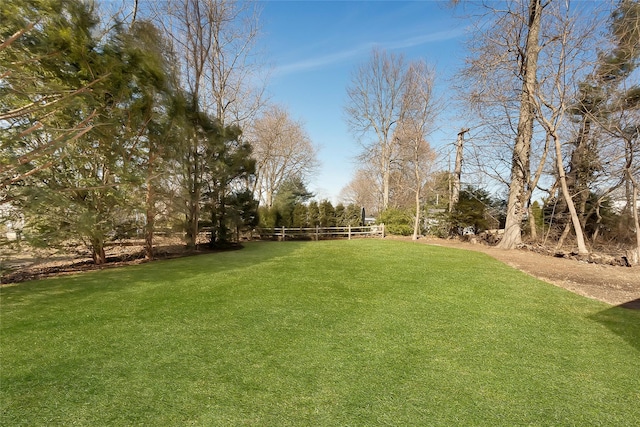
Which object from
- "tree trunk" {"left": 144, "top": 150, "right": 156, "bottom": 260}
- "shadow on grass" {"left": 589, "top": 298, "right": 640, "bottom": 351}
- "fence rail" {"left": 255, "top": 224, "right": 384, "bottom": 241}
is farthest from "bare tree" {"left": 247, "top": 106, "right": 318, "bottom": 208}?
"shadow on grass" {"left": 589, "top": 298, "right": 640, "bottom": 351}

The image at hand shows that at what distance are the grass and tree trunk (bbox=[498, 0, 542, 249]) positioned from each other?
5.85m

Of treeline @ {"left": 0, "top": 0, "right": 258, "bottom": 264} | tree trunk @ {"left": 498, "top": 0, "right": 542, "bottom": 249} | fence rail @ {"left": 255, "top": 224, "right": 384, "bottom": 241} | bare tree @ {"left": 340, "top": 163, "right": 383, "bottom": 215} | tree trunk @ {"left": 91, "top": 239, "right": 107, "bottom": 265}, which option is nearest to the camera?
treeline @ {"left": 0, "top": 0, "right": 258, "bottom": 264}

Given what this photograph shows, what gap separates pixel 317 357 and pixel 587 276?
259 inches

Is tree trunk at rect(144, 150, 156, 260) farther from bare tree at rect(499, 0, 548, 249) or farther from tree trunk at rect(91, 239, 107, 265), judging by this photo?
bare tree at rect(499, 0, 548, 249)

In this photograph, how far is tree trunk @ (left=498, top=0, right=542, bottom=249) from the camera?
29.9 ft

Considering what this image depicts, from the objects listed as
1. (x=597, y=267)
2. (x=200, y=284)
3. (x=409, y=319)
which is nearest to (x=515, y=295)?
(x=409, y=319)

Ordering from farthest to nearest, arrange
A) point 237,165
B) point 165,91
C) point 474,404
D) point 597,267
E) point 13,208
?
point 237,165 < point 165,91 < point 597,267 < point 13,208 < point 474,404

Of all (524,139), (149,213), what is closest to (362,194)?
(524,139)

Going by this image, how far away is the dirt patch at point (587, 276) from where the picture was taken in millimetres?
4777

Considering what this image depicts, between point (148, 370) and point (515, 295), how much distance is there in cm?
519

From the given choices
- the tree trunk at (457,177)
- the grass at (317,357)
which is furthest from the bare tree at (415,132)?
the grass at (317,357)

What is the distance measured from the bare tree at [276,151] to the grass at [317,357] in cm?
1757

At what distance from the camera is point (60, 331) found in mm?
3277

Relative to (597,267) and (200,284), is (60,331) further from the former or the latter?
(597,267)
